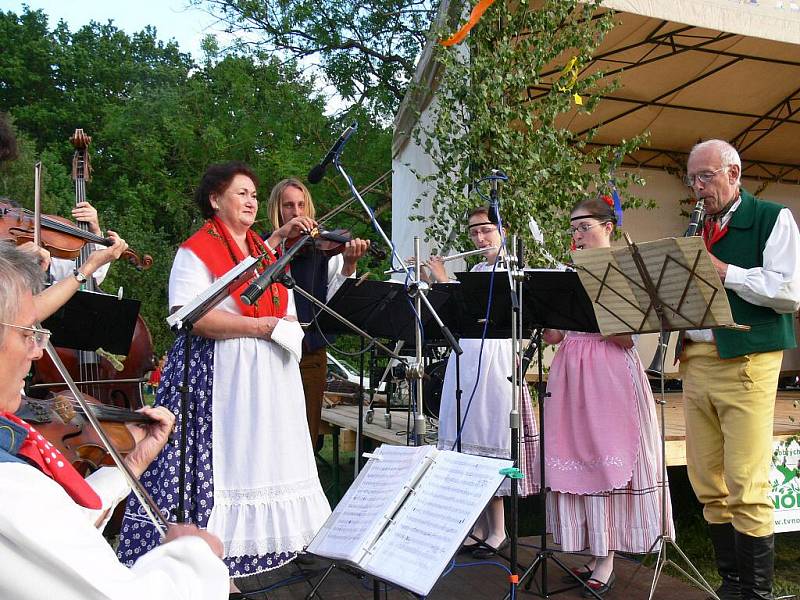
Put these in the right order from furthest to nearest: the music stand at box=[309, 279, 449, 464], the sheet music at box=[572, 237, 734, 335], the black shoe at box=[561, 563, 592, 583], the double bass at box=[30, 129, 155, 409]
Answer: the double bass at box=[30, 129, 155, 409], the black shoe at box=[561, 563, 592, 583], the music stand at box=[309, 279, 449, 464], the sheet music at box=[572, 237, 734, 335]

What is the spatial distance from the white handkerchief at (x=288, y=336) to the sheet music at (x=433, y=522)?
121 cm

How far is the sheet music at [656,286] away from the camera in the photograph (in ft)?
9.98

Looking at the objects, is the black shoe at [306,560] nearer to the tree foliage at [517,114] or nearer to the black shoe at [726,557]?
the black shoe at [726,557]

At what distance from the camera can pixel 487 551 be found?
14.4 feet

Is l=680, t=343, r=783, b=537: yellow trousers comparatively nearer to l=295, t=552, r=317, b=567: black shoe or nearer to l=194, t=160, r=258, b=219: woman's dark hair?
l=295, t=552, r=317, b=567: black shoe

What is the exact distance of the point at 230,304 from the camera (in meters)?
3.36

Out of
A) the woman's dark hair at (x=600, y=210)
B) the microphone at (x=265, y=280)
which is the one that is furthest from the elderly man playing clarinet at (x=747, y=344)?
the microphone at (x=265, y=280)

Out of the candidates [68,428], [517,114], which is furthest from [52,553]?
[517,114]

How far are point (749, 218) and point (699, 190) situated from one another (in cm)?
26

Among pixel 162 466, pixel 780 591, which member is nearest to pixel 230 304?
pixel 162 466

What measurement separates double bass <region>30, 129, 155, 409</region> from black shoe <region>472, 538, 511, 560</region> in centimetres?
217

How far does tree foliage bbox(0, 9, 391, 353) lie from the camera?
63.4 feet

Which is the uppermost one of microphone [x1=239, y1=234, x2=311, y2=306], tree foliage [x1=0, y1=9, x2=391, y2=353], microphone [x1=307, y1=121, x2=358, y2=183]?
tree foliage [x1=0, y1=9, x2=391, y2=353]

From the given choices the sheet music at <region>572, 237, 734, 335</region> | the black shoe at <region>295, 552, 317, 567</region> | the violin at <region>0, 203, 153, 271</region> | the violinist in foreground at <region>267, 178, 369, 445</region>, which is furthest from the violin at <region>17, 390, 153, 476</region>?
the sheet music at <region>572, 237, 734, 335</region>
